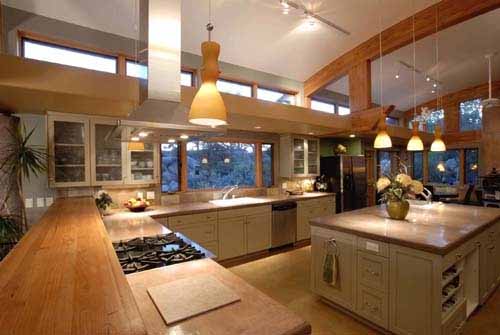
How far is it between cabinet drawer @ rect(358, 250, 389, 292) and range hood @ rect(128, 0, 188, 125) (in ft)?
6.51

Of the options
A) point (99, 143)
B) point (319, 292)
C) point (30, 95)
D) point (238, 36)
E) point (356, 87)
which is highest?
point (238, 36)

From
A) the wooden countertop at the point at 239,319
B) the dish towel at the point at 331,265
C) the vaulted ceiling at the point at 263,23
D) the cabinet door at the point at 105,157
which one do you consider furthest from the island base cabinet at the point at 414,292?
the vaulted ceiling at the point at 263,23

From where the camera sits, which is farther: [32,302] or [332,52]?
[332,52]

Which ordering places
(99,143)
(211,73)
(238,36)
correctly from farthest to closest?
(238,36) < (99,143) < (211,73)

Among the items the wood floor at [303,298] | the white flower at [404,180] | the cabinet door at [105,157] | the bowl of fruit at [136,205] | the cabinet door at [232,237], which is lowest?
the wood floor at [303,298]

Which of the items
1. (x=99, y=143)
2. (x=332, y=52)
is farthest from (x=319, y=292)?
(x=332, y=52)

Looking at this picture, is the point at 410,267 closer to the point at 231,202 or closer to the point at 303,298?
the point at 303,298

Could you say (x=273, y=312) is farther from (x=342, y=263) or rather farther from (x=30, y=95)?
(x=30, y=95)

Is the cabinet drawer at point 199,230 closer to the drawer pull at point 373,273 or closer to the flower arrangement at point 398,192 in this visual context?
the drawer pull at point 373,273

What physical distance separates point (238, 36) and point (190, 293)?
3.75 meters

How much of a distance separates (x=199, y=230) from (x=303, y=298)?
1604mm

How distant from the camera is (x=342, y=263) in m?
2.53

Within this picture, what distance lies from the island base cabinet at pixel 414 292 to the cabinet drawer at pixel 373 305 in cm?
5

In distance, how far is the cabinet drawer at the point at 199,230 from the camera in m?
3.43
